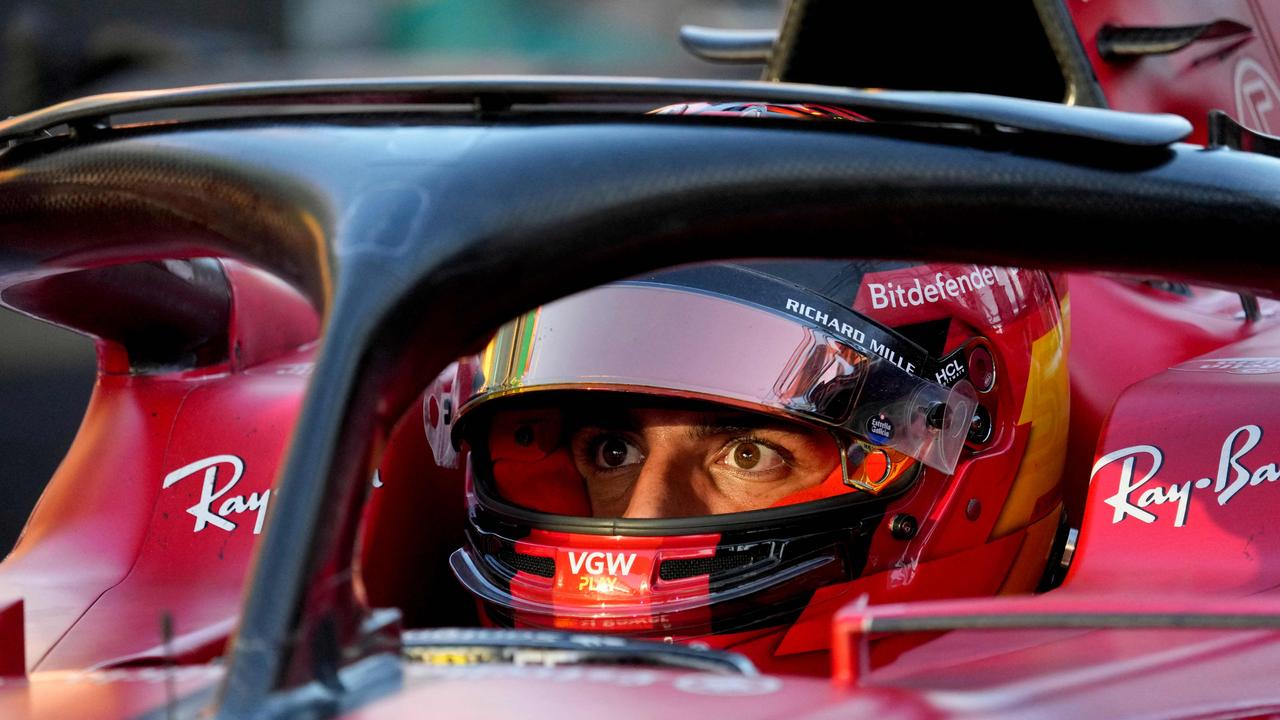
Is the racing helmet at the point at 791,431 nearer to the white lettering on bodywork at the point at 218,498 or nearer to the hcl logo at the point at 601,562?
the hcl logo at the point at 601,562

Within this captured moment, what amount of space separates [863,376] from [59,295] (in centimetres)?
80

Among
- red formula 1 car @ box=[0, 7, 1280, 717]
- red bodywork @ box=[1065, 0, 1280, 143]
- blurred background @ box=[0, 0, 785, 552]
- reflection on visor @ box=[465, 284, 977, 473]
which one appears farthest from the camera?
blurred background @ box=[0, 0, 785, 552]

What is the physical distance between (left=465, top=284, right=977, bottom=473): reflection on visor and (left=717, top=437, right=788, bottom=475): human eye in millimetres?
132

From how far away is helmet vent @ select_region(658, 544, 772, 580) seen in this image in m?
1.53

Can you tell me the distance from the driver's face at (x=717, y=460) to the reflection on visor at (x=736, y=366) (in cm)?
11

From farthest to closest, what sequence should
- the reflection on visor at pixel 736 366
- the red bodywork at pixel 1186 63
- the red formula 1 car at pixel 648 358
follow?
the red bodywork at pixel 1186 63, the reflection on visor at pixel 736 366, the red formula 1 car at pixel 648 358

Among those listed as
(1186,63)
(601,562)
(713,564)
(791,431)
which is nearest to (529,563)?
(601,562)

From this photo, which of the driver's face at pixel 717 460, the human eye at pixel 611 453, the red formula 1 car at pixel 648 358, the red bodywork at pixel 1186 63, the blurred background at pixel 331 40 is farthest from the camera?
the blurred background at pixel 331 40

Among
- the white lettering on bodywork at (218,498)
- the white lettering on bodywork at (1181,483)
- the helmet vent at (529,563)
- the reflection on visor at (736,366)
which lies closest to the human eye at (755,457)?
the reflection on visor at (736,366)

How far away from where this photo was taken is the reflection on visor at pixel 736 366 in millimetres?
1518

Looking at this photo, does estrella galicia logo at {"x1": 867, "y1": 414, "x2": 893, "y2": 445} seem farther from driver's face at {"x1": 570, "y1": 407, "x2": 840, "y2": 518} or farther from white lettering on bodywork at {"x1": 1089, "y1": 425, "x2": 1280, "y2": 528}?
white lettering on bodywork at {"x1": 1089, "y1": 425, "x2": 1280, "y2": 528}

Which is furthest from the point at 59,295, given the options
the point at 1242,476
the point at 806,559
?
the point at 1242,476

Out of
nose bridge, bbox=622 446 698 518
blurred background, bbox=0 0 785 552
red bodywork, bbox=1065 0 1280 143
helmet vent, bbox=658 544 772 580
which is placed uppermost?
blurred background, bbox=0 0 785 552

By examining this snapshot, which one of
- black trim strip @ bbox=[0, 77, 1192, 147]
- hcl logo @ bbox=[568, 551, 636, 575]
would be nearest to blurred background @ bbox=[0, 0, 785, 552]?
hcl logo @ bbox=[568, 551, 636, 575]
